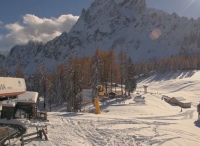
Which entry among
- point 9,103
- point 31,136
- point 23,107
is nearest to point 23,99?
point 23,107

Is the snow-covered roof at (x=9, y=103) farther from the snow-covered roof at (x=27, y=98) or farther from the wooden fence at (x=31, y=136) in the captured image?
the wooden fence at (x=31, y=136)

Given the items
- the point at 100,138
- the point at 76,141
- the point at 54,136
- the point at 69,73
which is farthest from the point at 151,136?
the point at 69,73

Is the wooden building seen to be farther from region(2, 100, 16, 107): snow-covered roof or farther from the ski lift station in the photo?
region(2, 100, 16, 107): snow-covered roof

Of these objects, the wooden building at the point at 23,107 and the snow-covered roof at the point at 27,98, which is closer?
the wooden building at the point at 23,107

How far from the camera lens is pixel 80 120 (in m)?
25.8

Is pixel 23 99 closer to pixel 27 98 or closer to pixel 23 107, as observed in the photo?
pixel 27 98

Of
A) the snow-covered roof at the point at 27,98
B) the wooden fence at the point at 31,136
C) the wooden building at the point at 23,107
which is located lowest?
the wooden fence at the point at 31,136

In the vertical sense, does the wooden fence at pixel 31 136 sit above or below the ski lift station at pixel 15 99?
below

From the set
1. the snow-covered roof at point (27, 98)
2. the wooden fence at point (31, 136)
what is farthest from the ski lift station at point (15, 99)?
the wooden fence at point (31, 136)

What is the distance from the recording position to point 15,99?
20609mm

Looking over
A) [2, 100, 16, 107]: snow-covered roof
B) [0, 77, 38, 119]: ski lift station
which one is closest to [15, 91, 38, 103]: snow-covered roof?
[0, 77, 38, 119]: ski lift station

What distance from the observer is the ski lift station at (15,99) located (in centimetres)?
1786

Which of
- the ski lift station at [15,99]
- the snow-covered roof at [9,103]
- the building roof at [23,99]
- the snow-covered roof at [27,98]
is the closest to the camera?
the ski lift station at [15,99]

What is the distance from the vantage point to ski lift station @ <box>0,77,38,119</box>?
703 inches
